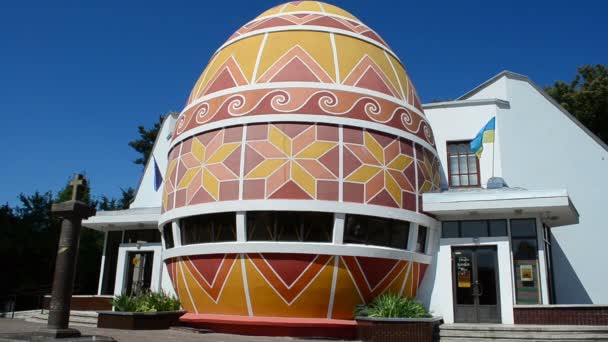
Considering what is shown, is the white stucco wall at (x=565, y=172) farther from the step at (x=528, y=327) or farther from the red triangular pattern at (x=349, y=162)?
the red triangular pattern at (x=349, y=162)

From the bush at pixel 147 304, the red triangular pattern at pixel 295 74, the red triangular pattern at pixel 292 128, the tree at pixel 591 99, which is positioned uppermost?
the tree at pixel 591 99

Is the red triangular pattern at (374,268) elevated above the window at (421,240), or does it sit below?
below

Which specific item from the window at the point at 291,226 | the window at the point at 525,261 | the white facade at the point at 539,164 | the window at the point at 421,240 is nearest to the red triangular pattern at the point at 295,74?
Result: the window at the point at 291,226

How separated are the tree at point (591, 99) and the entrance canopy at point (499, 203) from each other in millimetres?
21088

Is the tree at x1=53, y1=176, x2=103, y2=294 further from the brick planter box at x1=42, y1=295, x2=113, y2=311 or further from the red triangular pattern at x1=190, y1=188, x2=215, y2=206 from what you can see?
the red triangular pattern at x1=190, y1=188, x2=215, y2=206

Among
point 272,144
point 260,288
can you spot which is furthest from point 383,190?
point 260,288

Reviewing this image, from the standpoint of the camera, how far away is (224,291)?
50.6 ft

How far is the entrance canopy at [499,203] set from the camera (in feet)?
54.5

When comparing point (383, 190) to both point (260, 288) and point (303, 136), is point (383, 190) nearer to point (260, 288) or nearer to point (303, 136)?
point (303, 136)

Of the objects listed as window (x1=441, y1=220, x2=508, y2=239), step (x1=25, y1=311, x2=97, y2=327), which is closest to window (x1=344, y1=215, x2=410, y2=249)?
window (x1=441, y1=220, x2=508, y2=239)

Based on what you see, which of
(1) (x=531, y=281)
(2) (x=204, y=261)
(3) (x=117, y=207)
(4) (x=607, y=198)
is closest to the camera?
(2) (x=204, y=261)

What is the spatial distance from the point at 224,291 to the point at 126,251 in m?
9.09

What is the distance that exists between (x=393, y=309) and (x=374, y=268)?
1.57 meters

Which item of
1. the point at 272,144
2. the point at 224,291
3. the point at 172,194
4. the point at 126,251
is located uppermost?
the point at 272,144
